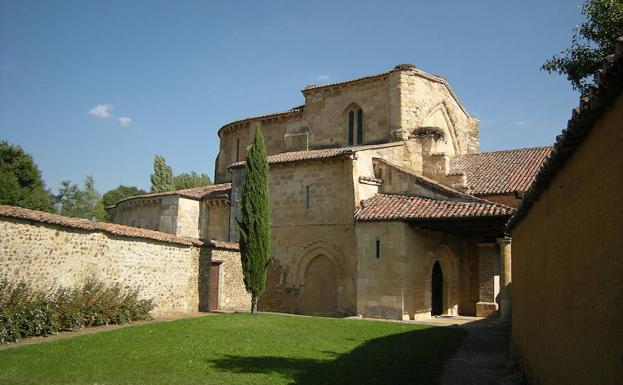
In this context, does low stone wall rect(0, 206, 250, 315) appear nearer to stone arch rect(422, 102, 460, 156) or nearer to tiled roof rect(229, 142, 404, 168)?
tiled roof rect(229, 142, 404, 168)

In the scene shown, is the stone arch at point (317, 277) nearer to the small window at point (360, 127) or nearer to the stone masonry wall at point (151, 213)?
the small window at point (360, 127)

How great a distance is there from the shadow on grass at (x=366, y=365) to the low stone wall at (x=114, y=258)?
6.62 metres

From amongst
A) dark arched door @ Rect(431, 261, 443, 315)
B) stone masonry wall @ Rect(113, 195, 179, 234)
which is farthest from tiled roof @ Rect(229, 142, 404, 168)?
dark arched door @ Rect(431, 261, 443, 315)

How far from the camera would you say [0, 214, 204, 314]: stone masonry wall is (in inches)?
530

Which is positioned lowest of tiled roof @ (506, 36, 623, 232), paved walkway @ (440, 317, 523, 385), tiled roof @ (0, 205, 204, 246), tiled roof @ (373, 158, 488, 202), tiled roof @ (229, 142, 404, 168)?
paved walkway @ (440, 317, 523, 385)

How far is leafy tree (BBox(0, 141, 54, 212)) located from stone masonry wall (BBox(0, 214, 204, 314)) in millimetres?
23636

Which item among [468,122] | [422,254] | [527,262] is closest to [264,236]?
[422,254]

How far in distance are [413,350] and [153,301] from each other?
31.9ft

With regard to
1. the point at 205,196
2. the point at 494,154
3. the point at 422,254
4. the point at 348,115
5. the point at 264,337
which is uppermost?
the point at 348,115

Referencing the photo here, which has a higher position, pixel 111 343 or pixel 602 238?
pixel 602 238

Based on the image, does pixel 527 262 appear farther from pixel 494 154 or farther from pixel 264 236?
pixel 494 154

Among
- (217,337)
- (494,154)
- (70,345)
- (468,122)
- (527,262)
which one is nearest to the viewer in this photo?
A: (527,262)

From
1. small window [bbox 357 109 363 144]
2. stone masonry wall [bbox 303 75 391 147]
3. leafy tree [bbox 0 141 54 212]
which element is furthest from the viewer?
leafy tree [bbox 0 141 54 212]

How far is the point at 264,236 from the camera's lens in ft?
63.6
